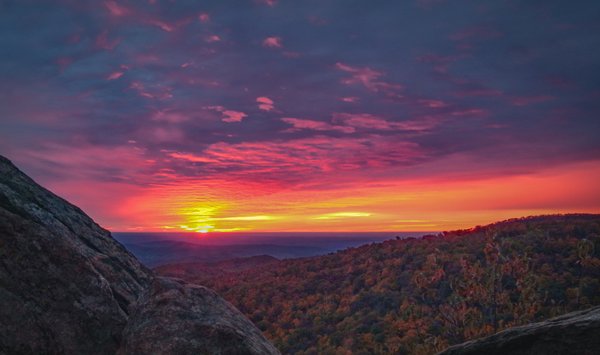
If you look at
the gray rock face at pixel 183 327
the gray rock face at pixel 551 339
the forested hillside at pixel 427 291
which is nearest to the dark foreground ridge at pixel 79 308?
the gray rock face at pixel 183 327

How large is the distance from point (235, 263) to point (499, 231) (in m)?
54.6

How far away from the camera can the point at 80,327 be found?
7.02 metres

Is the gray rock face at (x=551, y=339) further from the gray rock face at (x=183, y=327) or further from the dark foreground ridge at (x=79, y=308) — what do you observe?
the dark foreground ridge at (x=79, y=308)

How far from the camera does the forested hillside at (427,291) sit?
889 inches

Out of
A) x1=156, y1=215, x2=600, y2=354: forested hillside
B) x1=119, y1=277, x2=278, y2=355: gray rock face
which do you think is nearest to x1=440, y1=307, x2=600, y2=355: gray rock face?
x1=119, y1=277, x2=278, y2=355: gray rock face

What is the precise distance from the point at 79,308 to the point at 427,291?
25513 millimetres

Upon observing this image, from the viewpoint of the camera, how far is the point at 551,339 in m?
5.54

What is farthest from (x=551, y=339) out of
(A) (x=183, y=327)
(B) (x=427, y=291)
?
(B) (x=427, y=291)

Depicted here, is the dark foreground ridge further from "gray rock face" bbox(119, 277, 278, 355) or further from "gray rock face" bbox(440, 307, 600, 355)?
"gray rock face" bbox(440, 307, 600, 355)

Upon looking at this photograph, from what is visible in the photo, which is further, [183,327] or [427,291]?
[427,291]

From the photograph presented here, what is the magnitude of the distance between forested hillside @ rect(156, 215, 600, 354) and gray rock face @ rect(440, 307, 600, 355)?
576 inches

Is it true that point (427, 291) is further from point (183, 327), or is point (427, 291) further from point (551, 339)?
point (183, 327)

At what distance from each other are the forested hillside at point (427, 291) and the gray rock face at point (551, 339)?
14621 millimetres

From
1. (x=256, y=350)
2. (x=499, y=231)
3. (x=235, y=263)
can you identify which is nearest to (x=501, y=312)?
(x=499, y=231)
